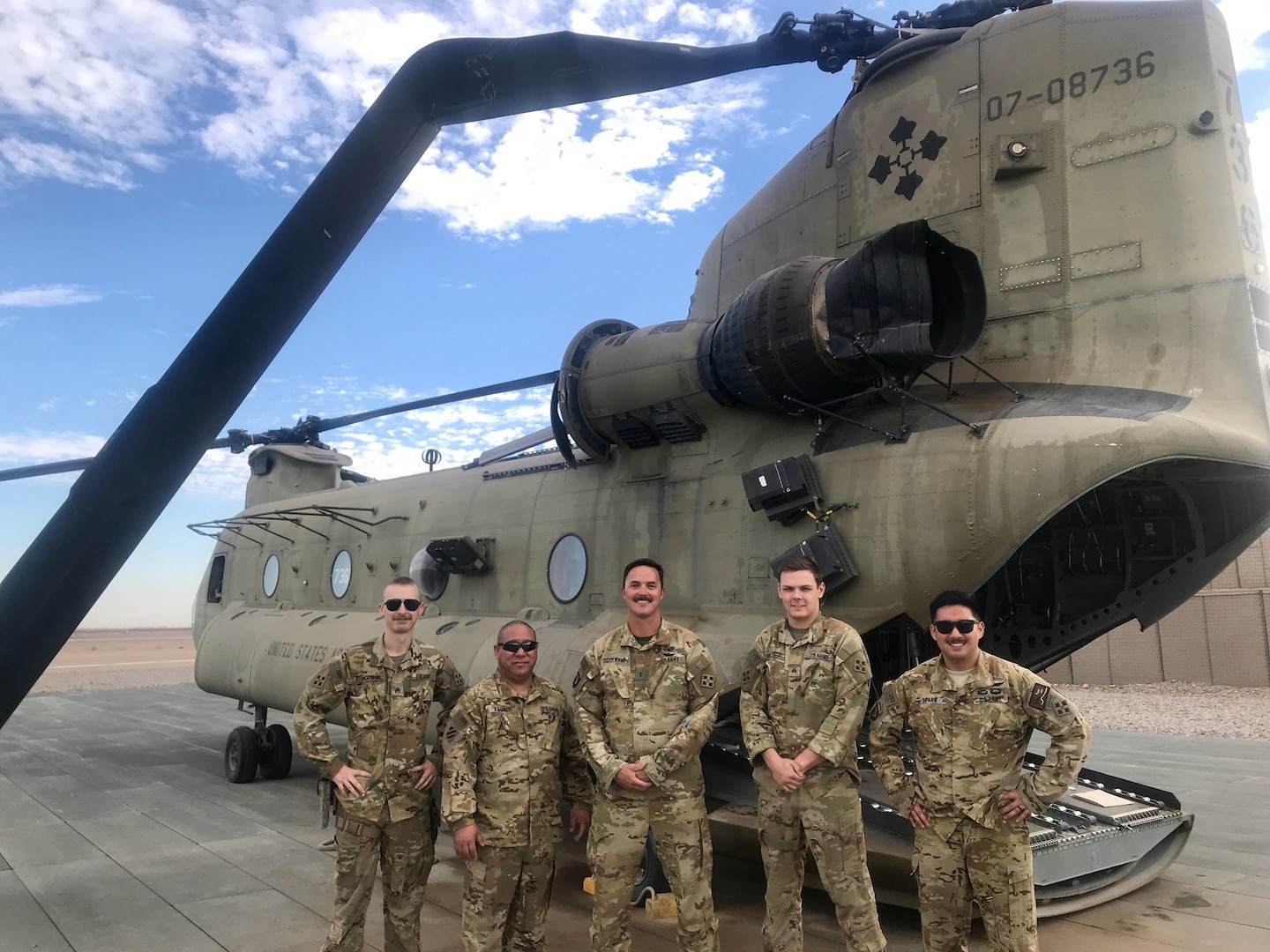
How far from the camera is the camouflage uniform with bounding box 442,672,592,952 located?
13.1 feet

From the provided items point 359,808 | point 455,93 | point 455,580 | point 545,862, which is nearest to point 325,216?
point 455,93

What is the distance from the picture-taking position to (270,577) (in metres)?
12.0

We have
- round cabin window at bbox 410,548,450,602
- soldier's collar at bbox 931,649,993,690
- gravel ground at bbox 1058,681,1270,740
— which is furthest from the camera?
gravel ground at bbox 1058,681,1270,740

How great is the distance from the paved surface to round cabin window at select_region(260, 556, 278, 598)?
7.67 ft

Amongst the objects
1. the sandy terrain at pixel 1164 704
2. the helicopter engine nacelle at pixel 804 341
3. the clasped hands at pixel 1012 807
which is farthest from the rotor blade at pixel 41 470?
the clasped hands at pixel 1012 807

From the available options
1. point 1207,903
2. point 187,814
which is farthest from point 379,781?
point 187,814

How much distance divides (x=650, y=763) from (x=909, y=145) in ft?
14.9

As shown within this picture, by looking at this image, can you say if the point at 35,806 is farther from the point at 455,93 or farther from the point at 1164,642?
the point at 1164,642

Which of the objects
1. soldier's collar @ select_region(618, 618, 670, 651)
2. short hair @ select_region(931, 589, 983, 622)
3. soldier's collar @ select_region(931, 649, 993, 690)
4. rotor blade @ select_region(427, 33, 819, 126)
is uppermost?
rotor blade @ select_region(427, 33, 819, 126)

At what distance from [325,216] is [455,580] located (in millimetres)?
5144

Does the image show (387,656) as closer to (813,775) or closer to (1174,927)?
(813,775)

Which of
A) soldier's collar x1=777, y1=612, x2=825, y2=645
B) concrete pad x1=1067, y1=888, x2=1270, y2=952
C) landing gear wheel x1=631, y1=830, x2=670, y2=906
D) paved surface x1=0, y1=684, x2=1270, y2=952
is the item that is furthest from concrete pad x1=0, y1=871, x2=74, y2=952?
concrete pad x1=1067, y1=888, x2=1270, y2=952

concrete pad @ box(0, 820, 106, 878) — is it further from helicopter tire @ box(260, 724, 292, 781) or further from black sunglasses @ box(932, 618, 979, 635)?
black sunglasses @ box(932, 618, 979, 635)

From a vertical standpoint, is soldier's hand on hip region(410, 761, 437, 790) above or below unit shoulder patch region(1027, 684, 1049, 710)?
below
